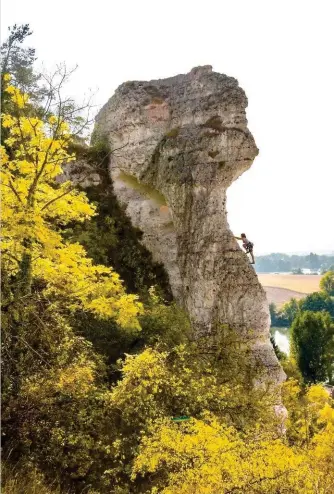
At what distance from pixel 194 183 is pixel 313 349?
30675 mm

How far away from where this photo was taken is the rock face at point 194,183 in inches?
786

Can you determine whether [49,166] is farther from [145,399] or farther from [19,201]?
[145,399]

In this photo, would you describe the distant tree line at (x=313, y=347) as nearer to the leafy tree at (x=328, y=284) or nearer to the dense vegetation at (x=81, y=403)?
the dense vegetation at (x=81, y=403)

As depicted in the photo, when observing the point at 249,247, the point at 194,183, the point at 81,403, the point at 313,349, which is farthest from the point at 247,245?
the point at 313,349

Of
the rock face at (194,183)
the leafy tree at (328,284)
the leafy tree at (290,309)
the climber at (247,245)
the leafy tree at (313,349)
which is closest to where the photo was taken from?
the rock face at (194,183)

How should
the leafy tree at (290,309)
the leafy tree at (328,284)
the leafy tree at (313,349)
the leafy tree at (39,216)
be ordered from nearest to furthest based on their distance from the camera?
the leafy tree at (39,216)
the leafy tree at (313,349)
the leafy tree at (290,309)
the leafy tree at (328,284)

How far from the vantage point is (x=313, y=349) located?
147 ft

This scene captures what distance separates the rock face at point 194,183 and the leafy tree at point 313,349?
2727 centimetres

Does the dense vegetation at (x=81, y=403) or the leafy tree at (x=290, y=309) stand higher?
the dense vegetation at (x=81, y=403)

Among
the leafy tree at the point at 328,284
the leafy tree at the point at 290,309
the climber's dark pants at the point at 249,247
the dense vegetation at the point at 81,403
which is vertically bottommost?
the leafy tree at the point at 290,309

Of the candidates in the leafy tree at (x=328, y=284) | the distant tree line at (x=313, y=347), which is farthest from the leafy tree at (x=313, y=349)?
the leafy tree at (x=328, y=284)

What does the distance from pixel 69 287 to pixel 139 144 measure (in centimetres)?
1394

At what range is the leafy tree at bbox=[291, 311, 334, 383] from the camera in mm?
44406

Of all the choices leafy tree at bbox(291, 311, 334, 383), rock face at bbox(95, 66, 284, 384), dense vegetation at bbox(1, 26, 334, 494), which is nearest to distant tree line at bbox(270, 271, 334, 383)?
leafy tree at bbox(291, 311, 334, 383)
